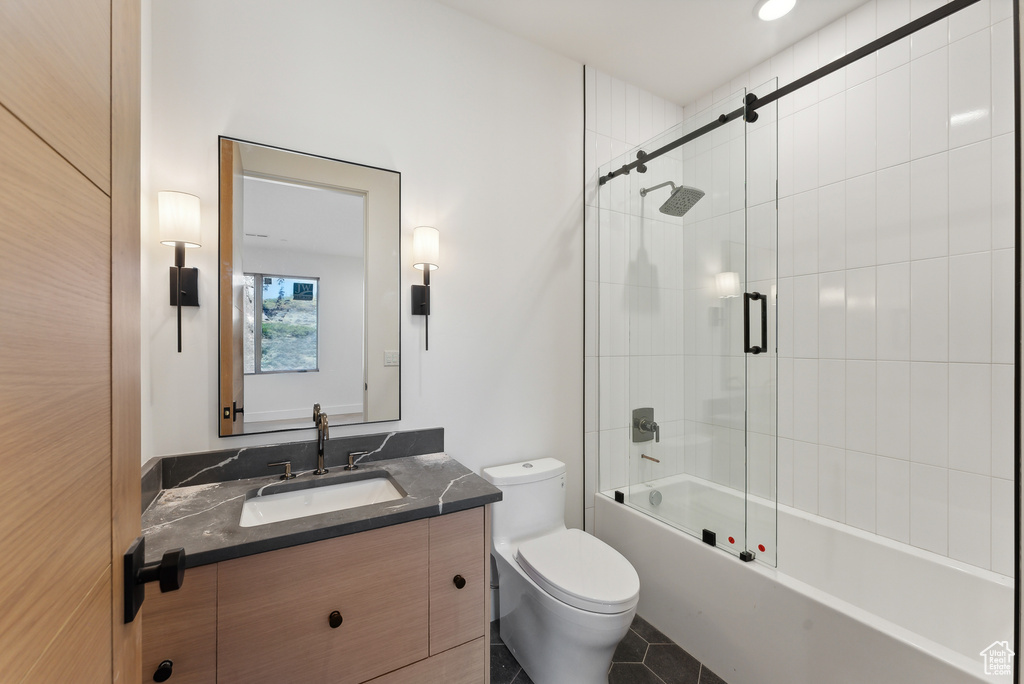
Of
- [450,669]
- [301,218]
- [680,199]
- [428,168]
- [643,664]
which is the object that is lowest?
[643,664]

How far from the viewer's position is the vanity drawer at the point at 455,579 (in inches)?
52.5

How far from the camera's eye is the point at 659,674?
1703 millimetres

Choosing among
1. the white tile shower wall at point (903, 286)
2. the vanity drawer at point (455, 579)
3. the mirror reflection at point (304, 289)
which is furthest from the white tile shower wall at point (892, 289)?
the mirror reflection at point (304, 289)

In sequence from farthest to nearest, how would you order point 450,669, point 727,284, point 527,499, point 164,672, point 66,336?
point 527,499, point 727,284, point 450,669, point 164,672, point 66,336

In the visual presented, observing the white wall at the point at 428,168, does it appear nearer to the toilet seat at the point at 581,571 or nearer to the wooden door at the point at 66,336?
the toilet seat at the point at 581,571

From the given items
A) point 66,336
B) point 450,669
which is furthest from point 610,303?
point 66,336

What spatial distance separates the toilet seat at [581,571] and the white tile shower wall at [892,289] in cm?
54

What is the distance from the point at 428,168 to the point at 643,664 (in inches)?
88.4

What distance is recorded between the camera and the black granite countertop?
1073 millimetres

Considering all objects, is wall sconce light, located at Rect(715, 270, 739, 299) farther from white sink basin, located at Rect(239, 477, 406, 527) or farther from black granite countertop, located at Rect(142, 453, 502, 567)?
white sink basin, located at Rect(239, 477, 406, 527)

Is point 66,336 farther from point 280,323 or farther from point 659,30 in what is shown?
point 659,30

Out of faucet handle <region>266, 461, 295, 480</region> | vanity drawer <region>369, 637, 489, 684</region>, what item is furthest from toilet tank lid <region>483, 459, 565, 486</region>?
faucet handle <region>266, 461, 295, 480</region>

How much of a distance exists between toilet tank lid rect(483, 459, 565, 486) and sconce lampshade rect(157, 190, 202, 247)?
1.40 metres

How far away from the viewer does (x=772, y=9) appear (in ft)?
6.22
